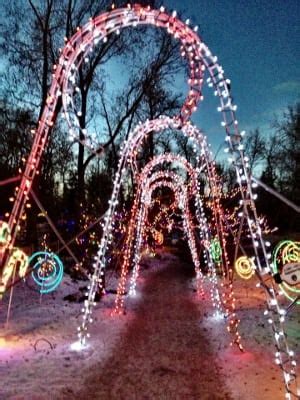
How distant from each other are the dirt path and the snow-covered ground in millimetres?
14

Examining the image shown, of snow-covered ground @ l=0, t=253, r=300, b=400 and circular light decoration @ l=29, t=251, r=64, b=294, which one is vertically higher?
circular light decoration @ l=29, t=251, r=64, b=294

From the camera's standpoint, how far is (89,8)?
647 inches

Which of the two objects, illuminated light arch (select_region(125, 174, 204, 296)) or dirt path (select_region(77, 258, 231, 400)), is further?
illuminated light arch (select_region(125, 174, 204, 296))

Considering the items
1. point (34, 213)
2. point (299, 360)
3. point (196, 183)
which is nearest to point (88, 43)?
point (299, 360)

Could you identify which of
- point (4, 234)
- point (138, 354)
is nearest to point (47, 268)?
point (138, 354)

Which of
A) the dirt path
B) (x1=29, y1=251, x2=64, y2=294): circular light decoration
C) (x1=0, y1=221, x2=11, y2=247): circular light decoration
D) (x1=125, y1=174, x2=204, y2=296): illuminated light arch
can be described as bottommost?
the dirt path

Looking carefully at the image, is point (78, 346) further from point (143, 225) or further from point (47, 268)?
point (143, 225)

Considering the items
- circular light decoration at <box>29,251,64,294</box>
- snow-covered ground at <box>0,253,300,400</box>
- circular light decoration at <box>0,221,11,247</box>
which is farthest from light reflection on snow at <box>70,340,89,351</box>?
circular light decoration at <box>0,221,11,247</box>

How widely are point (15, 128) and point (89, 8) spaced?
654 cm

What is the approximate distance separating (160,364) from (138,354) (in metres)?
0.71

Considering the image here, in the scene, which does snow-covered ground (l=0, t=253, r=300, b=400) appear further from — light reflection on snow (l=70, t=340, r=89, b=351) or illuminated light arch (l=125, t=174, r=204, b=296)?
illuminated light arch (l=125, t=174, r=204, b=296)

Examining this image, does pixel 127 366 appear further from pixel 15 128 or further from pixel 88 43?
pixel 15 128

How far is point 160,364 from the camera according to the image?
7477 mm

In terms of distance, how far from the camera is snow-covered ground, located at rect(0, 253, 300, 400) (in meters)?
6.30
